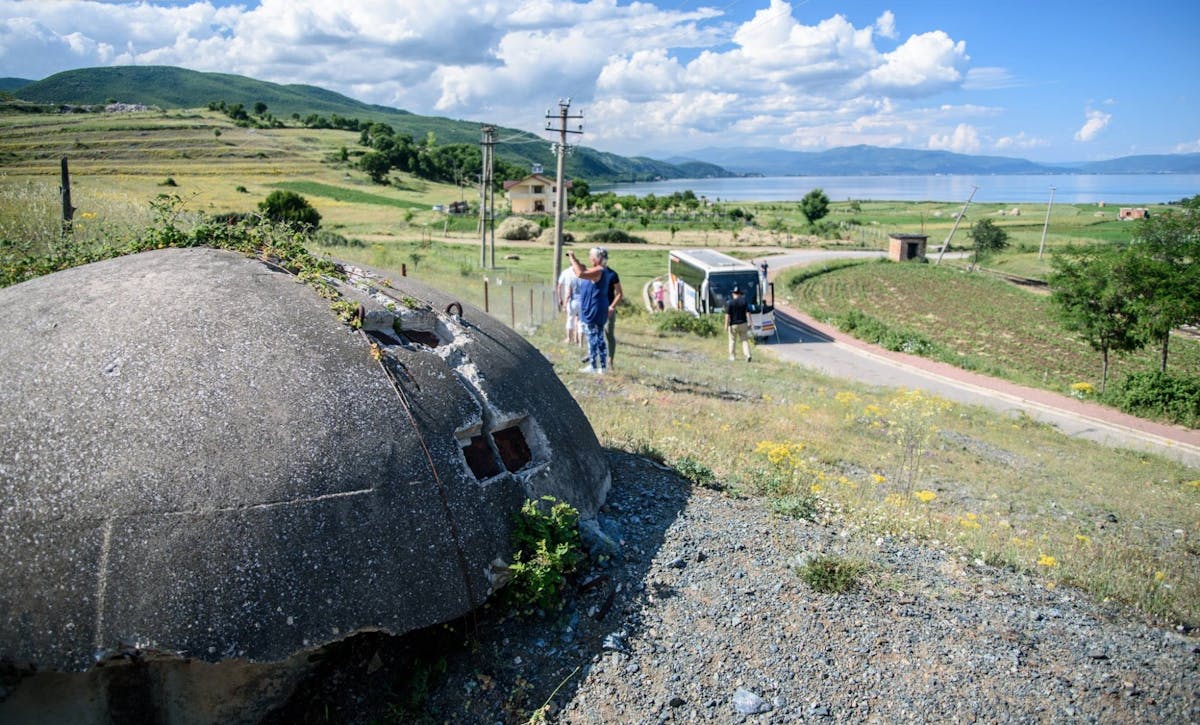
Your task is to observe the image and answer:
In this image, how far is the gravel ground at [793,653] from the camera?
452 cm

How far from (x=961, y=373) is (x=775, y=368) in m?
8.02

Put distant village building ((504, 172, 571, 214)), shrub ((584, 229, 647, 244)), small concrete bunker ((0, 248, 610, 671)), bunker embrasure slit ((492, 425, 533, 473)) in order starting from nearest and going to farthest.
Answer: small concrete bunker ((0, 248, 610, 671))
bunker embrasure slit ((492, 425, 533, 473))
shrub ((584, 229, 647, 244))
distant village building ((504, 172, 571, 214))

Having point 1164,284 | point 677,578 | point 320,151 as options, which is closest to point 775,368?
point 1164,284

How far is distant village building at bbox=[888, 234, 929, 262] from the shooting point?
60.8 metres

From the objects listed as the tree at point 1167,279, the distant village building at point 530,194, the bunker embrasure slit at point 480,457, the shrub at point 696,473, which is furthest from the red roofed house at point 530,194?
the bunker embrasure slit at point 480,457

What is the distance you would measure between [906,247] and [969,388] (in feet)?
143

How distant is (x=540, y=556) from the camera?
5012mm

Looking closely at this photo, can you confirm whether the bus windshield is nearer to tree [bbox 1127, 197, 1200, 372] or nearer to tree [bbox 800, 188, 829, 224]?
tree [bbox 1127, 197, 1200, 372]

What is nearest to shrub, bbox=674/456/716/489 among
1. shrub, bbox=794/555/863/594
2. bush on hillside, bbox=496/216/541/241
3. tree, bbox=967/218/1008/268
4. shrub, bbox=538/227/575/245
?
shrub, bbox=794/555/863/594

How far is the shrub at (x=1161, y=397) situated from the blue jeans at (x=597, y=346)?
16.3 meters

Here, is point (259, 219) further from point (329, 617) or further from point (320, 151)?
point (320, 151)

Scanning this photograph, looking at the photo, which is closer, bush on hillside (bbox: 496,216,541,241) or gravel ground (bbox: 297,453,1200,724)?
gravel ground (bbox: 297,453,1200,724)

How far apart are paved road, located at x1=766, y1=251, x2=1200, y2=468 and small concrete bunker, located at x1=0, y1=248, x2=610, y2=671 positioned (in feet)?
54.0

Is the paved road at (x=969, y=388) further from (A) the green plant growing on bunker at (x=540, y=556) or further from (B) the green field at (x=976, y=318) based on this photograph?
(A) the green plant growing on bunker at (x=540, y=556)
